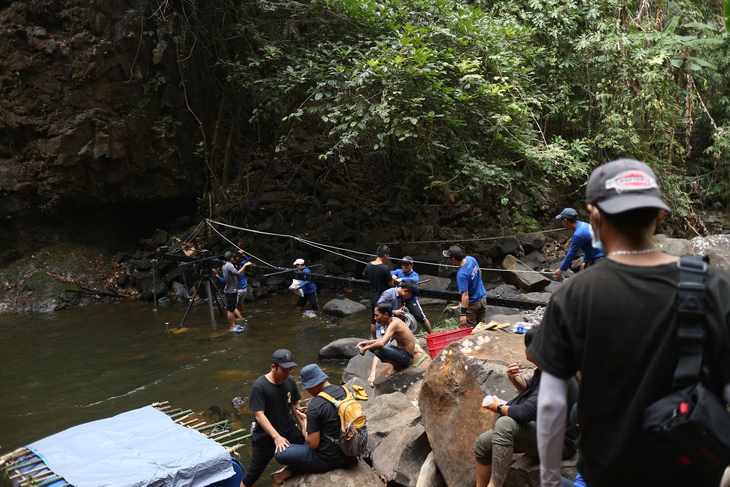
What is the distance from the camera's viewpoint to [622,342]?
1654 millimetres

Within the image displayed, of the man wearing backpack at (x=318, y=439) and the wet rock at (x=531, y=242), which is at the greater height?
the man wearing backpack at (x=318, y=439)

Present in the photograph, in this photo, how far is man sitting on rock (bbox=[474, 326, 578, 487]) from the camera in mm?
3787

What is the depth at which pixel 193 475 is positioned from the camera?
4.59 m

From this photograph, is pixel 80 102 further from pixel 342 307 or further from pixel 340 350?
pixel 340 350

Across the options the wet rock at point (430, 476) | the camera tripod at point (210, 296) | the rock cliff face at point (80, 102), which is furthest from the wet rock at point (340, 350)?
the rock cliff face at point (80, 102)

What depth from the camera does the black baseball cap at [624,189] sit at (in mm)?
1714

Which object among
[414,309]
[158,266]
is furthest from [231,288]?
[158,266]

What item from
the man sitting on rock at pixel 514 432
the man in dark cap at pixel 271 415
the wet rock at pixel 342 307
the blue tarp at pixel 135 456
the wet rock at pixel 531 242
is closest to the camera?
the man sitting on rock at pixel 514 432

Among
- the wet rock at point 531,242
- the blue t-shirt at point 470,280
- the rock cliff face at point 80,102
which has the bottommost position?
the wet rock at point 531,242

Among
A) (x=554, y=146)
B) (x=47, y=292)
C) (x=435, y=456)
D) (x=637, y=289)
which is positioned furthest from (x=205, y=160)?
(x=637, y=289)

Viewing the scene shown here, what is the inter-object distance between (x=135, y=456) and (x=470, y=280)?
4698 mm

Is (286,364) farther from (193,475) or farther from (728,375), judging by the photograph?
(728,375)

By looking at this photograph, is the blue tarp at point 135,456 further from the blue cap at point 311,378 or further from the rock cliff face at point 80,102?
the rock cliff face at point 80,102

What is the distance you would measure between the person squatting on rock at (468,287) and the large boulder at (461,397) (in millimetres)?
2805
